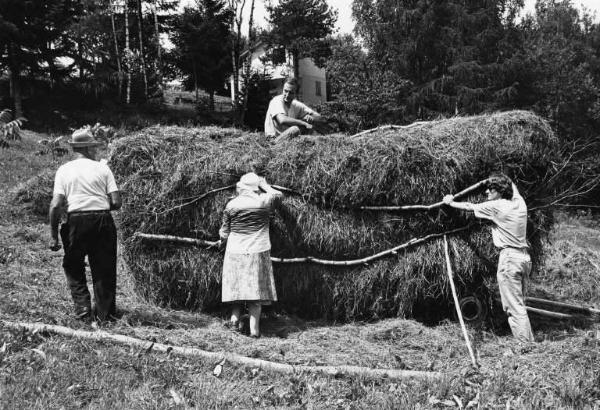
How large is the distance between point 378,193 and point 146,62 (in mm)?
26060

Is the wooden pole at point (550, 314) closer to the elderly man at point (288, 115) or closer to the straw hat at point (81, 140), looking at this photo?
the elderly man at point (288, 115)

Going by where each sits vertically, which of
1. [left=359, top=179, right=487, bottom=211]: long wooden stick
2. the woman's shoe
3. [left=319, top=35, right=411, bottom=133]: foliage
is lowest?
the woman's shoe

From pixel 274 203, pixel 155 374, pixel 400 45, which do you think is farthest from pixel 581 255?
pixel 400 45

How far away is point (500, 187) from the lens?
5.55 meters

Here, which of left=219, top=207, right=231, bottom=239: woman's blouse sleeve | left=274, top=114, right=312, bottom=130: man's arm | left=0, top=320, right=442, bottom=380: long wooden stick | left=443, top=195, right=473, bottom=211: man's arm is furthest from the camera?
left=274, top=114, right=312, bottom=130: man's arm

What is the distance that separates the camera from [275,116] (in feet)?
23.5

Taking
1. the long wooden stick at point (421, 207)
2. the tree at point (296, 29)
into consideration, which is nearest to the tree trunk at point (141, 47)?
the tree at point (296, 29)

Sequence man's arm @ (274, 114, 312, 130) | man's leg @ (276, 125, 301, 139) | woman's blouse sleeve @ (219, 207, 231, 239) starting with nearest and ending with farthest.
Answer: woman's blouse sleeve @ (219, 207, 231, 239), man's leg @ (276, 125, 301, 139), man's arm @ (274, 114, 312, 130)

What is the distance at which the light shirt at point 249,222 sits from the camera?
5.66 metres

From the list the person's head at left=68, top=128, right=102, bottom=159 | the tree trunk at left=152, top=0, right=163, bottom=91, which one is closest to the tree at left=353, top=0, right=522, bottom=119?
the tree trunk at left=152, top=0, right=163, bottom=91

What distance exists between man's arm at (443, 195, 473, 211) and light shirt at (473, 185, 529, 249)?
2.4 inches

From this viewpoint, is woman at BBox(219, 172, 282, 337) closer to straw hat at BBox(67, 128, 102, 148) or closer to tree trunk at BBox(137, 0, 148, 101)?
straw hat at BBox(67, 128, 102, 148)

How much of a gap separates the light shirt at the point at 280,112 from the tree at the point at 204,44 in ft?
75.6

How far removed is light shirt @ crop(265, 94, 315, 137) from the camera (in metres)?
7.17
